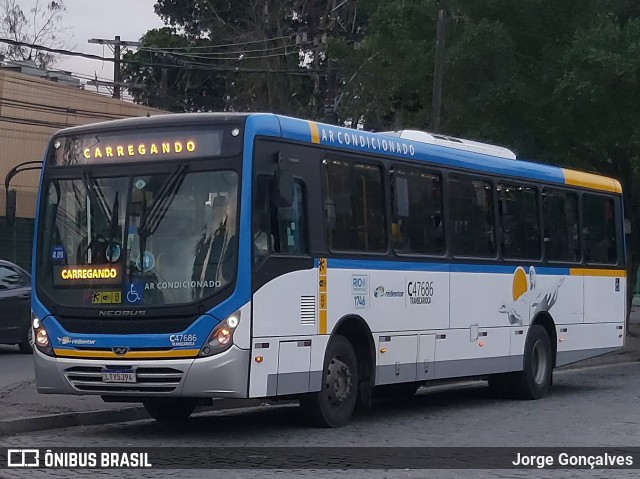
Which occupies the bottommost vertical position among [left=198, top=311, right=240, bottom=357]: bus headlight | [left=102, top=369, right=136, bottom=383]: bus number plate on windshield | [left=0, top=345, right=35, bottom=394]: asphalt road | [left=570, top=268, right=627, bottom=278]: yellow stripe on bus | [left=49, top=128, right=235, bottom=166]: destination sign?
[left=0, top=345, right=35, bottom=394]: asphalt road

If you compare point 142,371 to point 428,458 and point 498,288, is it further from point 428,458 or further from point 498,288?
point 498,288

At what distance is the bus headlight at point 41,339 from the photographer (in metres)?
12.2

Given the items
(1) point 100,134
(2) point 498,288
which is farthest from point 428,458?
(2) point 498,288

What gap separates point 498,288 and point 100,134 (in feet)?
20.1

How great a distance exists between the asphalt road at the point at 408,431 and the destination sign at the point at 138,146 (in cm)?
273

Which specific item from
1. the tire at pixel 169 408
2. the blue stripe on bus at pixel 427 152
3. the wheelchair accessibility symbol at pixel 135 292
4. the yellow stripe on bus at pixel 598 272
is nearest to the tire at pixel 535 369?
the yellow stripe on bus at pixel 598 272

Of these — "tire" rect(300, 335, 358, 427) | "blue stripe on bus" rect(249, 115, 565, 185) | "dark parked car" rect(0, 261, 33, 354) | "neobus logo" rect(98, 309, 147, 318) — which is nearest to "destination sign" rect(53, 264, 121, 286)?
"neobus logo" rect(98, 309, 147, 318)

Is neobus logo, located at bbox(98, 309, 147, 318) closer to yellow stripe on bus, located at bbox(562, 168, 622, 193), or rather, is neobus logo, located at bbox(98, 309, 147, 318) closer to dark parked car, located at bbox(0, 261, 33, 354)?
yellow stripe on bus, located at bbox(562, 168, 622, 193)

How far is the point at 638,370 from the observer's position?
74.0ft

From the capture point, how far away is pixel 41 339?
12.2m

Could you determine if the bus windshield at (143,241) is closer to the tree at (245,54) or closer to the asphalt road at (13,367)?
the asphalt road at (13,367)

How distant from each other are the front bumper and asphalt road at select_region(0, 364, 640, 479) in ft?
1.59

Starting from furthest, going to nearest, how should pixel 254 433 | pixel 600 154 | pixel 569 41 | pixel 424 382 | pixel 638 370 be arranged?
pixel 600 154 < pixel 569 41 < pixel 638 370 < pixel 424 382 < pixel 254 433

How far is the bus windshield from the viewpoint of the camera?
1168 cm
